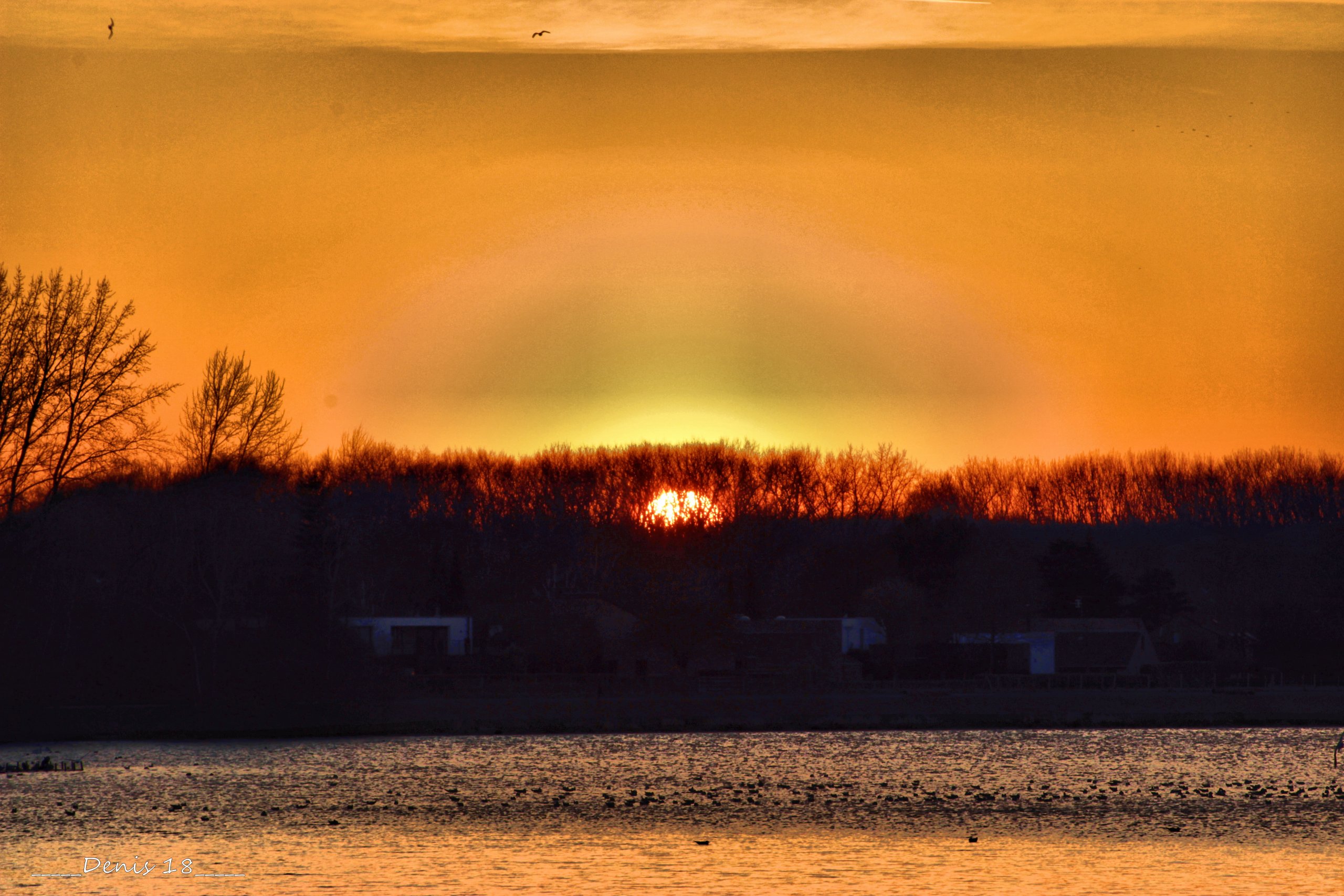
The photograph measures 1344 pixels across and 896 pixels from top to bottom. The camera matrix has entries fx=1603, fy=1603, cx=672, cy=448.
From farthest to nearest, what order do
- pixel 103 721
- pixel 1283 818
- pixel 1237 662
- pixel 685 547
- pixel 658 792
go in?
pixel 685 547
pixel 1237 662
pixel 103 721
pixel 658 792
pixel 1283 818

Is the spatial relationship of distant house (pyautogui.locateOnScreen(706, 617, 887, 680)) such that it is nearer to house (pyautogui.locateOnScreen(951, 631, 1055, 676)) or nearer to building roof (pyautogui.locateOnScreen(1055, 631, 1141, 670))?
house (pyautogui.locateOnScreen(951, 631, 1055, 676))

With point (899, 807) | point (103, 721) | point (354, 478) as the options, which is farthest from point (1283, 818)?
point (354, 478)

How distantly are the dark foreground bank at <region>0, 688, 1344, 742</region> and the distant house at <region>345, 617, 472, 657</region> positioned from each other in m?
15.3

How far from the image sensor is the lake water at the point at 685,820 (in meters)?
24.8

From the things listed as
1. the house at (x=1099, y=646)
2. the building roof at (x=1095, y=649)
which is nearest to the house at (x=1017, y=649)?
the building roof at (x=1095, y=649)

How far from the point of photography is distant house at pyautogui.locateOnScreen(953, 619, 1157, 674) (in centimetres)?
9469

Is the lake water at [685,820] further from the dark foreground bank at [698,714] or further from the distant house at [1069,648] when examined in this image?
the distant house at [1069,648]

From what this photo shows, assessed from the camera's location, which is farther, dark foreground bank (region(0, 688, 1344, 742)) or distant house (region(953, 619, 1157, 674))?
distant house (region(953, 619, 1157, 674))

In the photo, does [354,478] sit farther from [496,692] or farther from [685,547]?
[496,692]

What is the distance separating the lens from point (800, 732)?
197ft

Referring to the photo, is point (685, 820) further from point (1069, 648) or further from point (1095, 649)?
point (1069, 648)

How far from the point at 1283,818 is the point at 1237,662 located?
214 feet

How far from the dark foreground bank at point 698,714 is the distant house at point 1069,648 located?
1576 cm
